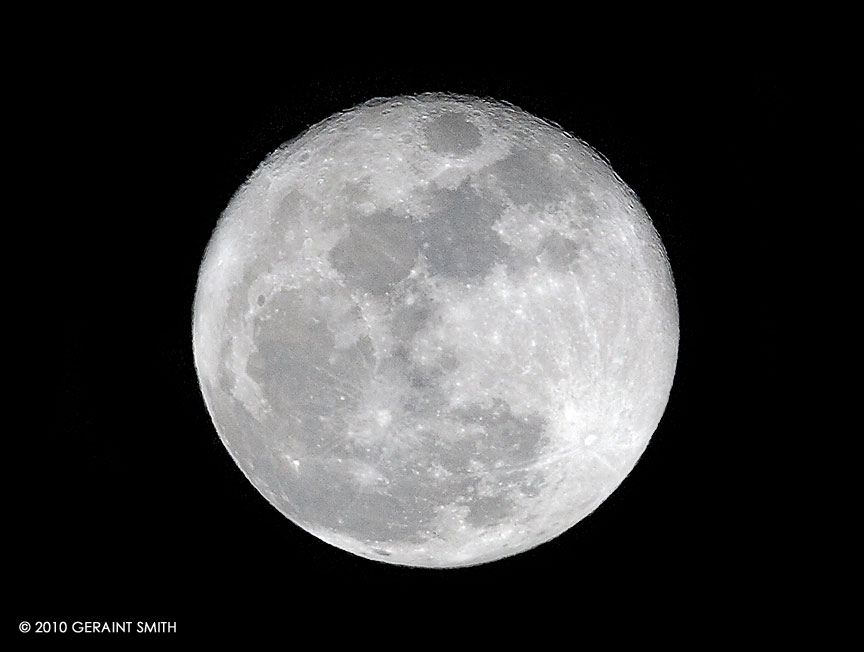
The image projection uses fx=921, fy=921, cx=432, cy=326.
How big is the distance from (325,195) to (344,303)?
0.56 meters

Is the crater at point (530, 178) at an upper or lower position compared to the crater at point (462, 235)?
upper

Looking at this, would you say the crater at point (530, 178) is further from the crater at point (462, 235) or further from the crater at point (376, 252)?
the crater at point (376, 252)

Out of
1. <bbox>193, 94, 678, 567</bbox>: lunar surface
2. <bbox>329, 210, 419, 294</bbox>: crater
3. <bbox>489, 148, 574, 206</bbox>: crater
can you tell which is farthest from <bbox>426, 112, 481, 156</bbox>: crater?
<bbox>329, 210, 419, 294</bbox>: crater

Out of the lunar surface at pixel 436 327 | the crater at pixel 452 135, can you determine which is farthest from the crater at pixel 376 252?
the crater at pixel 452 135

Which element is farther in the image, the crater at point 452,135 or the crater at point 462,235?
the crater at point 452,135

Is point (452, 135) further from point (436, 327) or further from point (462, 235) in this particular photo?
point (436, 327)

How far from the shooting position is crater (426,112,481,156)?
171 inches

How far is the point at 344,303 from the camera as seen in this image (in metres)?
4.11

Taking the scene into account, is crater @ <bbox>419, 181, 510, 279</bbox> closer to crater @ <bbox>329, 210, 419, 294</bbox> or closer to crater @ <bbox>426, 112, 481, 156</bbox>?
crater @ <bbox>329, 210, 419, 294</bbox>

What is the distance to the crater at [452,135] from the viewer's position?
14.3ft

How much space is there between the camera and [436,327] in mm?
4055

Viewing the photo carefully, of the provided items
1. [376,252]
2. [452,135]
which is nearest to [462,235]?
[376,252]

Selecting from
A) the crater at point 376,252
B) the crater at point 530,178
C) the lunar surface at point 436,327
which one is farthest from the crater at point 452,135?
the crater at point 376,252

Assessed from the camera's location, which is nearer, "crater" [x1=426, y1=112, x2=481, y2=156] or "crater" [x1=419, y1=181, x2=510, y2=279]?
"crater" [x1=419, y1=181, x2=510, y2=279]
